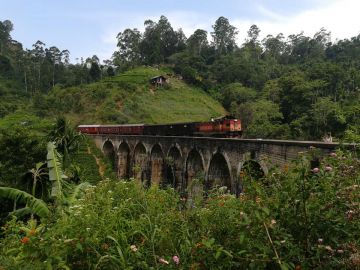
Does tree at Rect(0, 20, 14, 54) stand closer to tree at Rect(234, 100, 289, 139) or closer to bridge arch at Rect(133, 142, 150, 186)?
tree at Rect(234, 100, 289, 139)

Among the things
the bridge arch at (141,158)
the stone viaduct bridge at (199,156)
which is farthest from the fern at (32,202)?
the bridge arch at (141,158)

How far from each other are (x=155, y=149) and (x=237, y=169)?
12862 mm

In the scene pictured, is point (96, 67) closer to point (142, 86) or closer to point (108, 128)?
point (142, 86)

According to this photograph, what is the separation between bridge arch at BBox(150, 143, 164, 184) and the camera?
90.2 ft

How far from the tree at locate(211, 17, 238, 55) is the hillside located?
113 ft

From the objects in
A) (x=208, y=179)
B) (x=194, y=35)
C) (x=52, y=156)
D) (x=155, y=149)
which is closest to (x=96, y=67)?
(x=194, y=35)

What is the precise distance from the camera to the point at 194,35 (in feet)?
326

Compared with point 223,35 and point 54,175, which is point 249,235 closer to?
point 54,175

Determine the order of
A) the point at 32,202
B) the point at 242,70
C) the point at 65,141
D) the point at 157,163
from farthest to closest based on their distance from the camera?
the point at 242,70, the point at 157,163, the point at 65,141, the point at 32,202

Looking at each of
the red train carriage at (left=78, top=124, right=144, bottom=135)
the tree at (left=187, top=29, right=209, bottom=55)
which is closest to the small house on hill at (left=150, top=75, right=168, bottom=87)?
the red train carriage at (left=78, top=124, right=144, bottom=135)

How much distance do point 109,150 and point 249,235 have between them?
123ft

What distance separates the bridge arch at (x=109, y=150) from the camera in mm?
38428

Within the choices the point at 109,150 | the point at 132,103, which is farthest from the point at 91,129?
the point at 132,103

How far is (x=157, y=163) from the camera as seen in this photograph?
2858cm
